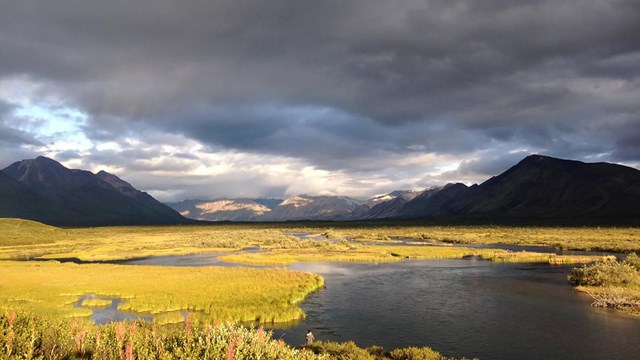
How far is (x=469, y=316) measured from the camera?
3684cm

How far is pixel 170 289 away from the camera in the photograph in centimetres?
4797

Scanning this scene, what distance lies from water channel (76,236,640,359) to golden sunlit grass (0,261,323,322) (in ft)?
10.5

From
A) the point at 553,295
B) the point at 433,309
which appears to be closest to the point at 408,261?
the point at 553,295

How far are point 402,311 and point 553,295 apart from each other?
57.5ft

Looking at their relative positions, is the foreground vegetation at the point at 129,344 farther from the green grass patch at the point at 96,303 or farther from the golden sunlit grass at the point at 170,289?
the green grass patch at the point at 96,303

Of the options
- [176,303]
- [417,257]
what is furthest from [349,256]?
[176,303]

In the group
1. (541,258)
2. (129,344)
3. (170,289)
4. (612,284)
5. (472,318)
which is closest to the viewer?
(129,344)

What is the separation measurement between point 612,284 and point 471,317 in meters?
21.5

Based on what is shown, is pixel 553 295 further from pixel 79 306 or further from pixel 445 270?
pixel 79 306

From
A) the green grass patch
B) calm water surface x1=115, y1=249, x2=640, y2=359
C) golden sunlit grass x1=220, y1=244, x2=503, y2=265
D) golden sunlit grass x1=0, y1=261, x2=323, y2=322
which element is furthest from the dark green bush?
the green grass patch

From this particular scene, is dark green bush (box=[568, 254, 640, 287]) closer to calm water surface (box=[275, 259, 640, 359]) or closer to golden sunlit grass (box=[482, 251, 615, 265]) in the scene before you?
calm water surface (box=[275, 259, 640, 359])

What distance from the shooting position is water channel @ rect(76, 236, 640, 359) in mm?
28875

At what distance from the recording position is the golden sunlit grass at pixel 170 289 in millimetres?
38219

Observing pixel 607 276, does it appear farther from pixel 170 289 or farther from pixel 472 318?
pixel 170 289
